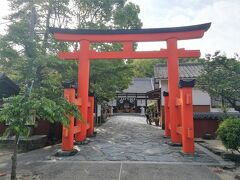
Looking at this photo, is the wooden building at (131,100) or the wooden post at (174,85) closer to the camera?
the wooden post at (174,85)

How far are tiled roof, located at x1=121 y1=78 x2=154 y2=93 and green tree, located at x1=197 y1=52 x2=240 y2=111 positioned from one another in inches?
1539

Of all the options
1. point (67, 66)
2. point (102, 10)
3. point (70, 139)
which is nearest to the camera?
point (70, 139)

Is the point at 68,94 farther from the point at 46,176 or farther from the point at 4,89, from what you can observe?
the point at 4,89

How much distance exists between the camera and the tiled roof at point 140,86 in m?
51.0

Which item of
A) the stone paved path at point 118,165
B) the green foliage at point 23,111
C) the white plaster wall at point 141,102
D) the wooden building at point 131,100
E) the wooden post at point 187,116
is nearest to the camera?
the green foliage at point 23,111

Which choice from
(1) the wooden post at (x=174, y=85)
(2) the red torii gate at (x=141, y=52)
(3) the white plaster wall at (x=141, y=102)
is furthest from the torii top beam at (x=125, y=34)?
(3) the white plaster wall at (x=141, y=102)

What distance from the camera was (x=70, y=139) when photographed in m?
9.17

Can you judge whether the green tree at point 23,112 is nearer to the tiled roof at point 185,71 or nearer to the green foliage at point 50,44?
the green foliage at point 50,44

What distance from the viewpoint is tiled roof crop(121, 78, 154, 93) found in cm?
5103

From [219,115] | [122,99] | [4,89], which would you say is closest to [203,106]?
[219,115]

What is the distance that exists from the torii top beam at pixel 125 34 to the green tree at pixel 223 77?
1.85 meters

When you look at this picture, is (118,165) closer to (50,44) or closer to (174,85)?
(174,85)

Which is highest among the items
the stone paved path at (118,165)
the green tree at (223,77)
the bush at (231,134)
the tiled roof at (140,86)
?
the tiled roof at (140,86)

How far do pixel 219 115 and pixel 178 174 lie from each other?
941cm
